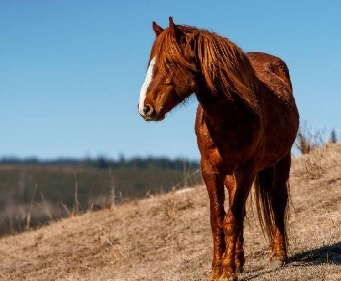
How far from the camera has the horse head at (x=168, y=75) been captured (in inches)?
202

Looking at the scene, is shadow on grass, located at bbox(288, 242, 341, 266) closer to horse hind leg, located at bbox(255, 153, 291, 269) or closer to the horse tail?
horse hind leg, located at bbox(255, 153, 291, 269)

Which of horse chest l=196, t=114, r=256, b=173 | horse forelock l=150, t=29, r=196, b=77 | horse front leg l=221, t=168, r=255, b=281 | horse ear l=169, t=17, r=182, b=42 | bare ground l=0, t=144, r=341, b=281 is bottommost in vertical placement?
bare ground l=0, t=144, r=341, b=281

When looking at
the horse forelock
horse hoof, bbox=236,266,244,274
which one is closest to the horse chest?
the horse forelock

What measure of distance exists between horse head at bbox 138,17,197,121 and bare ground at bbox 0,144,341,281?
1760mm

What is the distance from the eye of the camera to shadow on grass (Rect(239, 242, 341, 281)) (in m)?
6.30

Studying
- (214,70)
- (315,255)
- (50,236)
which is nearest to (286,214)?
(315,255)

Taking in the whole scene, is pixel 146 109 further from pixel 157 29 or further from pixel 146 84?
pixel 157 29

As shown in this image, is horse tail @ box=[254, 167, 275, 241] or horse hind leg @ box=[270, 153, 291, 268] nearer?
horse hind leg @ box=[270, 153, 291, 268]

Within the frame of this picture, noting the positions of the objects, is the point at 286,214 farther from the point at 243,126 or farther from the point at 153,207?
the point at 153,207

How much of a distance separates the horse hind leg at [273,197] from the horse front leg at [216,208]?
4.70 feet

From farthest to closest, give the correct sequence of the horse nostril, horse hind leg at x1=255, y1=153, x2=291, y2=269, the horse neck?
horse hind leg at x1=255, y1=153, x2=291, y2=269 < the horse neck < the horse nostril

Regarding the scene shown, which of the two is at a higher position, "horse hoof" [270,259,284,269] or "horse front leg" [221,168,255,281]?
"horse front leg" [221,168,255,281]

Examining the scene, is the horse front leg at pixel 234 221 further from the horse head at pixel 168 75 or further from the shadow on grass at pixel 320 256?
the shadow on grass at pixel 320 256

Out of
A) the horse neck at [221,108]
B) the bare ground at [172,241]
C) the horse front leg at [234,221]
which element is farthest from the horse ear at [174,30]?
the bare ground at [172,241]
